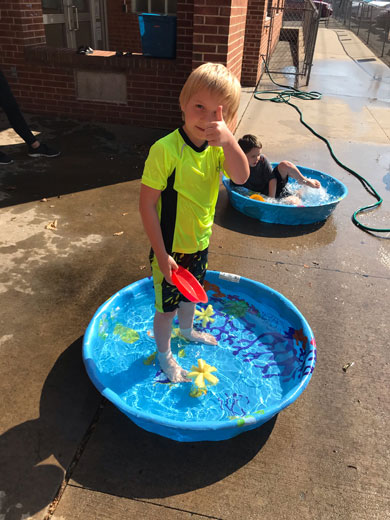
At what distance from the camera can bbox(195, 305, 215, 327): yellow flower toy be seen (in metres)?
3.22

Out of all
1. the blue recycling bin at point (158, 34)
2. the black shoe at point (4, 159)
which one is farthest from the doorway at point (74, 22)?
the black shoe at point (4, 159)

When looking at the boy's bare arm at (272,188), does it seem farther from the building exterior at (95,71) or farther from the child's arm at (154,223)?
the child's arm at (154,223)

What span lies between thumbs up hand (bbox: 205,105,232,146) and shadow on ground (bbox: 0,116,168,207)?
338cm

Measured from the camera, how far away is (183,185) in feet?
6.82

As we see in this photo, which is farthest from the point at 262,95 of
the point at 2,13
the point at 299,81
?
the point at 2,13

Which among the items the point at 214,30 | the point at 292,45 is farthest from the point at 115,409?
the point at 292,45

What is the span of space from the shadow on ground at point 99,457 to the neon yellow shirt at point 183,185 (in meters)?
0.98

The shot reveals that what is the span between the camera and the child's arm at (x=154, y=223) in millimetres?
2010

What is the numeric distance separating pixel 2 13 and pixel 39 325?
6.01m

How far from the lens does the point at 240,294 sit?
3.29 m

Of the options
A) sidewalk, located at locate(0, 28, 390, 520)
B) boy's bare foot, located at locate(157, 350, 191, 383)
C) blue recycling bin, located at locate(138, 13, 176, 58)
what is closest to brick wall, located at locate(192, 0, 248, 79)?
blue recycling bin, located at locate(138, 13, 176, 58)

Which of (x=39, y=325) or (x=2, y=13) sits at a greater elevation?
(x=2, y=13)

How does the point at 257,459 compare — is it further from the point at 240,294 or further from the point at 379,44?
the point at 379,44

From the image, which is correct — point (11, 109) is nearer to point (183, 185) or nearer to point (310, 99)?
point (183, 185)
